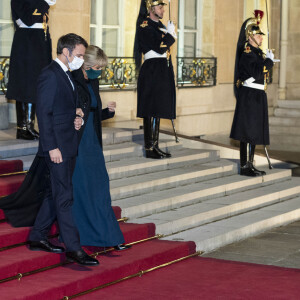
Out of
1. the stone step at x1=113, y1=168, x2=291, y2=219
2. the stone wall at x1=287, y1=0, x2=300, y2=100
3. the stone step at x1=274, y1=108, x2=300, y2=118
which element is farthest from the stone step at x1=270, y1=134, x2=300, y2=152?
the stone step at x1=113, y1=168, x2=291, y2=219

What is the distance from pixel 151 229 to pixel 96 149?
4.70 feet

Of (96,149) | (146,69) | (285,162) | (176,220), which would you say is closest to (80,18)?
(146,69)

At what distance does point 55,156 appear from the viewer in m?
6.18

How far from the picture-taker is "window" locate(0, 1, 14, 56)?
11.8 metres

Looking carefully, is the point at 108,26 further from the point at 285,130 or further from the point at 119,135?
the point at 285,130

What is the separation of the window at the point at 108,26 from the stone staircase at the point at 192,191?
2591 mm

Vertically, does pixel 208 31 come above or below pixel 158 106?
above

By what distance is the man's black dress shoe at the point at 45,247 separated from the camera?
663 cm

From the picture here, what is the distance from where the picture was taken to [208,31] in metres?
15.8

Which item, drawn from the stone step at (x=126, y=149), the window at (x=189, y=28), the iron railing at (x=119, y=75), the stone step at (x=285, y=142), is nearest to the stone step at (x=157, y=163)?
the stone step at (x=126, y=149)

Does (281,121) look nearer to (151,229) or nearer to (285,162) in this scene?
(285,162)

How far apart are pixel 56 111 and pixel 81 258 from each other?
1.07 m

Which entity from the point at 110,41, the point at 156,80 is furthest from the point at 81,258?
the point at 110,41

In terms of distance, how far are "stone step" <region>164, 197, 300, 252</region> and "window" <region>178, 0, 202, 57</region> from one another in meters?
5.72
